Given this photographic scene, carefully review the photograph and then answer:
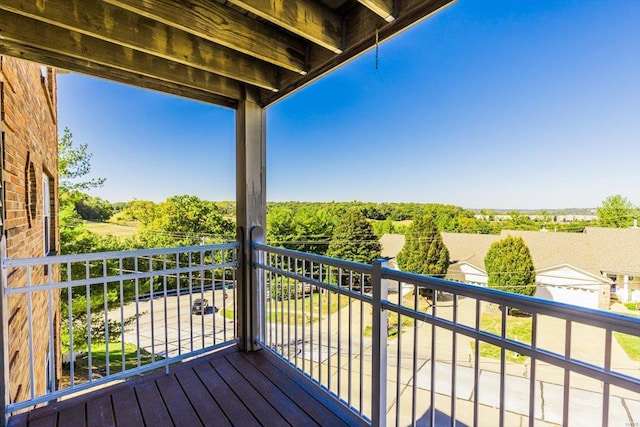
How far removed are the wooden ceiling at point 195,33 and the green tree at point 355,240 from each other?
14330 mm

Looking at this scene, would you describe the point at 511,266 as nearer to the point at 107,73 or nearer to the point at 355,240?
the point at 355,240

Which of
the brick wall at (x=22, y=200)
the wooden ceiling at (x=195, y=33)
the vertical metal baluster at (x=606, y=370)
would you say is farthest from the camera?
the brick wall at (x=22, y=200)

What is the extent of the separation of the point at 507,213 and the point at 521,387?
40.9ft

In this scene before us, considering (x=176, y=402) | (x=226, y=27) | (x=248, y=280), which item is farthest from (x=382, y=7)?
(x=176, y=402)

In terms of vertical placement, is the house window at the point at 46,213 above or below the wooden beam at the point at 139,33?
below

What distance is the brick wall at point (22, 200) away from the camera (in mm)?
2025

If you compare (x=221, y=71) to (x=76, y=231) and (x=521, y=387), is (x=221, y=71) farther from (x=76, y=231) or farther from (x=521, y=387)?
(x=76, y=231)

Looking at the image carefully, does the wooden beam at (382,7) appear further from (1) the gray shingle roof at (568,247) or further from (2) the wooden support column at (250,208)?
(1) the gray shingle roof at (568,247)

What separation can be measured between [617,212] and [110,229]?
83.4 ft

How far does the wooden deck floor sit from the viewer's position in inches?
73.3

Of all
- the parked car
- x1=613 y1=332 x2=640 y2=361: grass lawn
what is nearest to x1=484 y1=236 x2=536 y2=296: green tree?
x1=613 y1=332 x2=640 y2=361: grass lawn

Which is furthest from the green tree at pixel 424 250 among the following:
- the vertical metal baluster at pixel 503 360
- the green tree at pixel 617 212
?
the vertical metal baluster at pixel 503 360

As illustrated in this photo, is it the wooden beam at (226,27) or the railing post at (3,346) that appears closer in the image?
the wooden beam at (226,27)

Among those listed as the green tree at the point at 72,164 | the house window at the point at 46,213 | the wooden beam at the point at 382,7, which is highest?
the green tree at the point at 72,164
